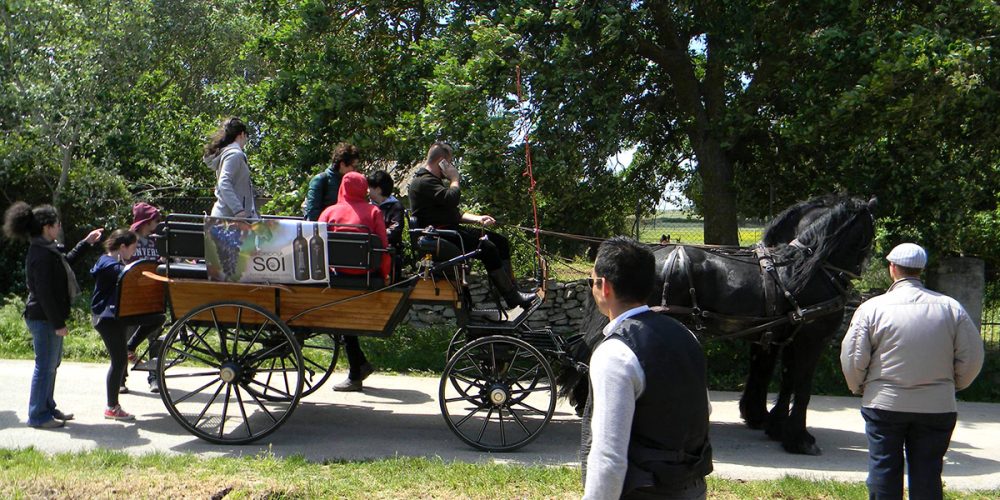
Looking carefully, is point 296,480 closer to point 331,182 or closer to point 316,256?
point 316,256

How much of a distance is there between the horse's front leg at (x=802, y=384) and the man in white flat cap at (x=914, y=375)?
6.68 feet

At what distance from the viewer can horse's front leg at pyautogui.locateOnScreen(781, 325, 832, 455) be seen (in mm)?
7061

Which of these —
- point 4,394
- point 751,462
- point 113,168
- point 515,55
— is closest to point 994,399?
point 751,462

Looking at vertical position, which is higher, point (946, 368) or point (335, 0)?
point (335, 0)

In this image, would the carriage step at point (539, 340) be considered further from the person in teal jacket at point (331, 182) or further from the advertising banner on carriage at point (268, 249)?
the person in teal jacket at point (331, 182)

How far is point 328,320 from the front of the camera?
708 cm

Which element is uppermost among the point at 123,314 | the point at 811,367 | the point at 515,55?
the point at 515,55

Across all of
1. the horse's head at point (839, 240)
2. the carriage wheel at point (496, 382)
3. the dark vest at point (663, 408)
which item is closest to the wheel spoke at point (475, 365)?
the carriage wheel at point (496, 382)

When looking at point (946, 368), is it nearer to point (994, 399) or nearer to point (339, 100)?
point (994, 399)

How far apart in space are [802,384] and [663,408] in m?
4.50

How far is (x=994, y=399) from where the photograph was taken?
31.9 feet

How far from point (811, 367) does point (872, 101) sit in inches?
132

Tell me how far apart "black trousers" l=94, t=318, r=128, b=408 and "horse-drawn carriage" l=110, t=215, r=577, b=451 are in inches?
6.3

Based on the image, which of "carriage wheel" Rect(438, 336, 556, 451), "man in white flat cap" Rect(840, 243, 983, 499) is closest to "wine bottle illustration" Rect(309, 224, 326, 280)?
"carriage wheel" Rect(438, 336, 556, 451)
